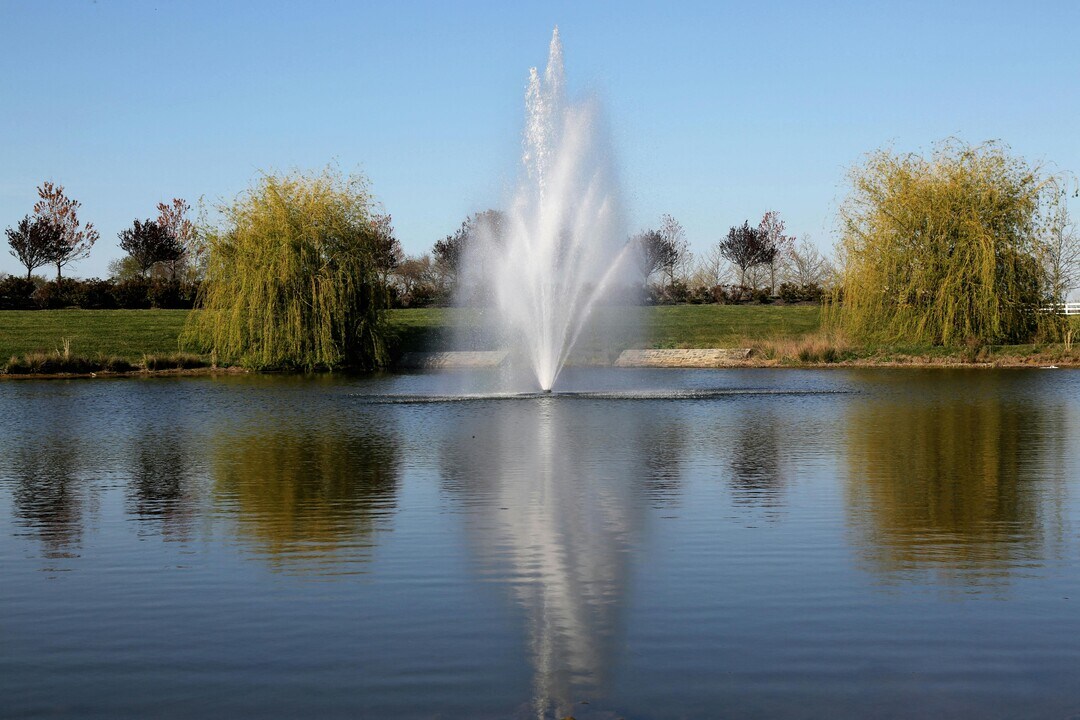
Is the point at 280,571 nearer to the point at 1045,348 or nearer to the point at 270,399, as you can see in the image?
the point at 270,399

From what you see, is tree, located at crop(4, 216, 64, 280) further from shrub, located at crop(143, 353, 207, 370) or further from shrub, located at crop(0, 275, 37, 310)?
shrub, located at crop(143, 353, 207, 370)

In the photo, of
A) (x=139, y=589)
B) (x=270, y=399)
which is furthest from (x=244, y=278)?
(x=139, y=589)

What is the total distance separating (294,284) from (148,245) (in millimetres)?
46263

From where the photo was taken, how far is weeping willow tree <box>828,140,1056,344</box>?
47500 millimetres

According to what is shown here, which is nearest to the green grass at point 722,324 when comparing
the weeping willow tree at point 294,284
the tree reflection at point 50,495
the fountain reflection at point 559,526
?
the weeping willow tree at point 294,284

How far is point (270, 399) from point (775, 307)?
4885 centimetres

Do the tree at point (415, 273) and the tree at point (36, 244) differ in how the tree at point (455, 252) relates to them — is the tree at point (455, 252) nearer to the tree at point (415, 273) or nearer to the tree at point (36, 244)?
the tree at point (415, 273)

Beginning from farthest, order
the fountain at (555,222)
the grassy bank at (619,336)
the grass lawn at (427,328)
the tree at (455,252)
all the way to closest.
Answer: the tree at (455,252) < the grass lawn at (427,328) < the grassy bank at (619,336) < the fountain at (555,222)

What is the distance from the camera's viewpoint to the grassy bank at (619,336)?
48.2 metres

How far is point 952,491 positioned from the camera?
1455 centimetres

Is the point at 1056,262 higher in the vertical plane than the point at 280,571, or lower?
higher

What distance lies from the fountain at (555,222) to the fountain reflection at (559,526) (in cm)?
1016

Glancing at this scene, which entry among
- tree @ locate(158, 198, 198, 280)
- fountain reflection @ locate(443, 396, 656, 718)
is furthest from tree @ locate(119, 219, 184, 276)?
fountain reflection @ locate(443, 396, 656, 718)

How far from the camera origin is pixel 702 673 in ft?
23.1
